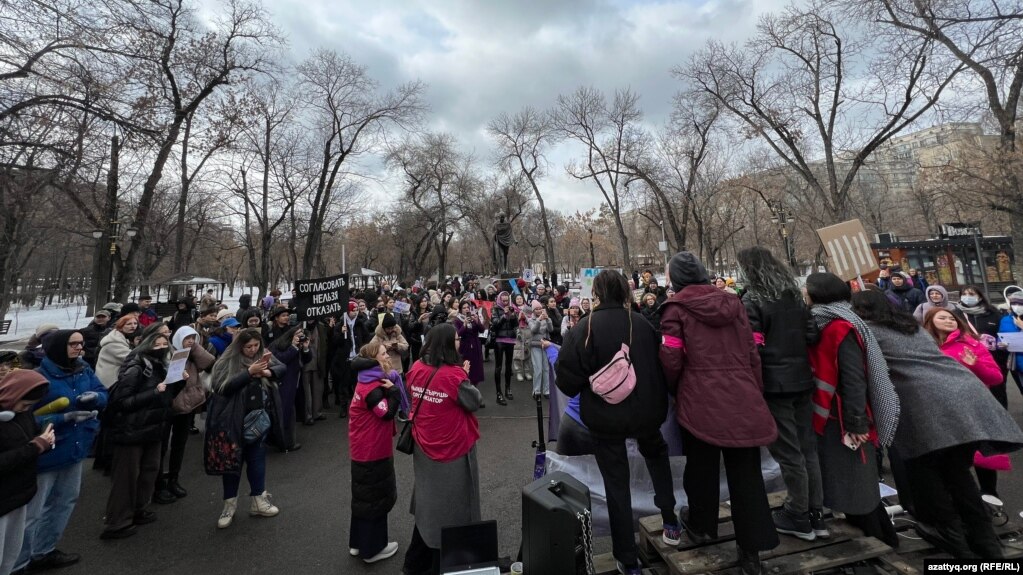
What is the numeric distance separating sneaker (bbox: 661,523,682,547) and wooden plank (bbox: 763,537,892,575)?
479mm

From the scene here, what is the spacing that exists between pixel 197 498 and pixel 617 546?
14.6 ft

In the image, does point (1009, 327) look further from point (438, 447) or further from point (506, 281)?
point (506, 281)

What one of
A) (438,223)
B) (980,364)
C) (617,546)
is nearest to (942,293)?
(980,364)

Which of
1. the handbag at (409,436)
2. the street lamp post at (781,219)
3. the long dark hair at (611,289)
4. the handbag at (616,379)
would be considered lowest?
the handbag at (409,436)

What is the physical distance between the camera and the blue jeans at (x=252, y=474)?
375 cm

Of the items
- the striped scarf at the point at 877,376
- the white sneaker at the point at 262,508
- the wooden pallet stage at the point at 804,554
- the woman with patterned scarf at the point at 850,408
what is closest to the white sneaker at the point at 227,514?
the white sneaker at the point at 262,508

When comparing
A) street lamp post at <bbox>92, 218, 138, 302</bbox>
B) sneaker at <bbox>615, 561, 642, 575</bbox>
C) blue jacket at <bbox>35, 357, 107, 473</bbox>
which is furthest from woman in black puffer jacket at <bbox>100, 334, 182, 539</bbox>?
street lamp post at <bbox>92, 218, 138, 302</bbox>

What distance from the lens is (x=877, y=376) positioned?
2.55m

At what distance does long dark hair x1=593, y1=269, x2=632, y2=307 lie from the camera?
2.66m

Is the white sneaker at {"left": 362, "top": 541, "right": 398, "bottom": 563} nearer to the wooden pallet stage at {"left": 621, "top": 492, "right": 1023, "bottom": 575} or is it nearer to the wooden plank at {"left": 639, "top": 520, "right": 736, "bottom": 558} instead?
the wooden pallet stage at {"left": 621, "top": 492, "right": 1023, "bottom": 575}

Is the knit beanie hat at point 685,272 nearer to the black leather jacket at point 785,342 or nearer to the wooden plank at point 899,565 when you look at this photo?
the black leather jacket at point 785,342

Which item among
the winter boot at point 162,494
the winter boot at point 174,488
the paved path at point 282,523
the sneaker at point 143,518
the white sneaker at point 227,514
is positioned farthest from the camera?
the winter boot at point 174,488

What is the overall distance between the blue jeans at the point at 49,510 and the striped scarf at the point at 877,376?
5.81 m

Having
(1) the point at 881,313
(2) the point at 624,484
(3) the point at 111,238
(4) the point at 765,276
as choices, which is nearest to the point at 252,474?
(2) the point at 624,484
